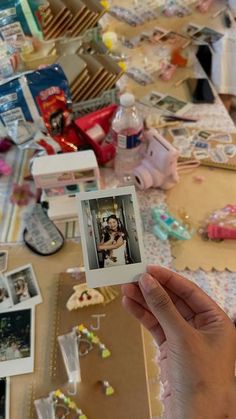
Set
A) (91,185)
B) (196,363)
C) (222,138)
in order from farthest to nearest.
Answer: (222,138) < (91,185) < (196,363)

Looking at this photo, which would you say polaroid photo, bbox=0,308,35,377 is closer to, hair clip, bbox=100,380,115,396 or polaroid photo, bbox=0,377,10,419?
polaroid photo, bbox=0,377,10,419

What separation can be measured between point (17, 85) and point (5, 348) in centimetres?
68

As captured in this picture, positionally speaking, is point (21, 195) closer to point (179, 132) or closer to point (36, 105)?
point (36, 105)

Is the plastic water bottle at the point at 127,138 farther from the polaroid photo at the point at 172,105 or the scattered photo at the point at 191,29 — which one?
the scattered photo at the point at 191,29

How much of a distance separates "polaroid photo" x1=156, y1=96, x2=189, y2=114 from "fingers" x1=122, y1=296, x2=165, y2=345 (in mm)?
800

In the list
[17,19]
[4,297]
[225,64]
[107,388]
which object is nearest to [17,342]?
[4,297]

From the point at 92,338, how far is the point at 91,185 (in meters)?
0.41

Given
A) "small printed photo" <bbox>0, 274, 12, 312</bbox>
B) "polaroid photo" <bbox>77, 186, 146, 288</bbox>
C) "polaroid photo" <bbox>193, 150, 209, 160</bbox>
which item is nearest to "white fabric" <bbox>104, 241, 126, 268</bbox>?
"polaroid photo" <bbox>77, 186, 146, 288</bbox>

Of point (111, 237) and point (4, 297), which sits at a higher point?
point (111, 237)

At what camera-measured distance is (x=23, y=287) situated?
3.55 ft

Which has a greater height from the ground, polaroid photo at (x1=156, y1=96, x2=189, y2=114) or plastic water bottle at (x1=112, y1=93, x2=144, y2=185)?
polaroid photo at (x1=156, y1=96, x2=189, y2=114)

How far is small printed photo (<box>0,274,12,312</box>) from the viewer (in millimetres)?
1050

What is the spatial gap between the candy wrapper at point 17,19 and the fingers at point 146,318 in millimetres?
864

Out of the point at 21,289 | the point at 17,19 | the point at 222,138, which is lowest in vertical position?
the point at 21,289
